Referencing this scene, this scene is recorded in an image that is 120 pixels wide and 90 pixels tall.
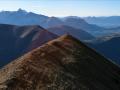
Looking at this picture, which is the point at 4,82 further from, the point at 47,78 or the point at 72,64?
the point at 72,64

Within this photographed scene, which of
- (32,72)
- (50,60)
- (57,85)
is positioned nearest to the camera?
(57,85)

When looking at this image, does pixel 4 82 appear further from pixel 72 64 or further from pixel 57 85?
pixel 72 64

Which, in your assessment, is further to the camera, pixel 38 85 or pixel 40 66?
pixel 40 66

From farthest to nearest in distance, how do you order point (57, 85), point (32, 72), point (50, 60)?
point (50, 60) → point (32, 72) → point (57, 85)

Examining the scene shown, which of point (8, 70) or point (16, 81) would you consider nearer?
point (16, 81)

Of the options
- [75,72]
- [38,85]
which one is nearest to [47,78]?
[38,85]

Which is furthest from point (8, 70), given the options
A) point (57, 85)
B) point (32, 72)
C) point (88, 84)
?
point (88, 84)
